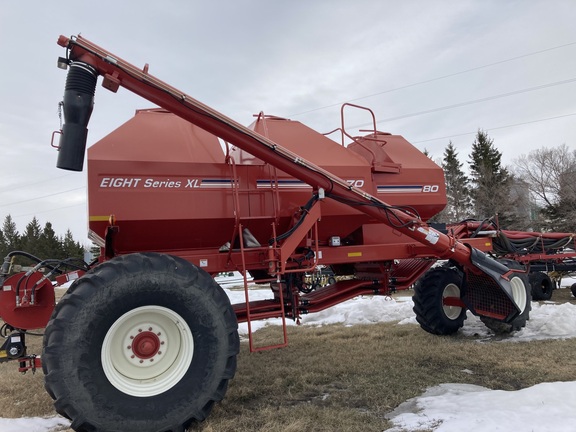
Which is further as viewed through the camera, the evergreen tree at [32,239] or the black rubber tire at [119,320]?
the evergreen tree at [32,239]

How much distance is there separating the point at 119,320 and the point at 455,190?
37852 mm

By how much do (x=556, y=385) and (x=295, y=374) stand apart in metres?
2.72

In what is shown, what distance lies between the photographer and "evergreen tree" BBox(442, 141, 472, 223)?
36.1 meters

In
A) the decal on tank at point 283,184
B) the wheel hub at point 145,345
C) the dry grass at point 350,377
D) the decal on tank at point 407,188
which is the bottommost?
the dry grass at point 350,377

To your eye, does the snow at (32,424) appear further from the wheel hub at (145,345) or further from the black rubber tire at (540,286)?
the black rubber tire at (540,286)

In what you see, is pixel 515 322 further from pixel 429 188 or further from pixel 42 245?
pixel 42 245

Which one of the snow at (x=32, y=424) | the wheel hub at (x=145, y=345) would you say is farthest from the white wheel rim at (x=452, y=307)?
the snow at (x=32, y=424)

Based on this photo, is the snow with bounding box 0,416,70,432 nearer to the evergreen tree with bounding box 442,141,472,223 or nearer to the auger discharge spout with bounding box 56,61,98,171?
the auger discharge spout with bounding box 56,61,98,171

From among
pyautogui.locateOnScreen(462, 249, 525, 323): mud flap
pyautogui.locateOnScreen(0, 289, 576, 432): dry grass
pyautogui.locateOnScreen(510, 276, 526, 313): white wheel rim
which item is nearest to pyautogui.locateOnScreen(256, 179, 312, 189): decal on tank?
pyautogui.locateOnScreen(0, 289, 576, 432): dry grass

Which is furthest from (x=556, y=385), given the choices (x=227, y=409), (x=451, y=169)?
(x=451, y=169)

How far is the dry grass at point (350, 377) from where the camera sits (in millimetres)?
3906

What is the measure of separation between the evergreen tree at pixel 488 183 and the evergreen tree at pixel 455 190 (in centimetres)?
72

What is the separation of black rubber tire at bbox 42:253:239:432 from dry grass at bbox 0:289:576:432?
0.40 meters

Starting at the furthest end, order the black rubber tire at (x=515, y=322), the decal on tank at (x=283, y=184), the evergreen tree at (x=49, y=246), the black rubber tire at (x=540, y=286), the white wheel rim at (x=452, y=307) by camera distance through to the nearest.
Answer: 1. the evergreen tree at (x=49, y=246)
2. the black rubber tire at (x=540, y=286)
3. the white wheel rim at (x=452, y=307)
4. the black rubber tire at (x=515, y=322)
5. the decal on tank at (x=283, y=184)
